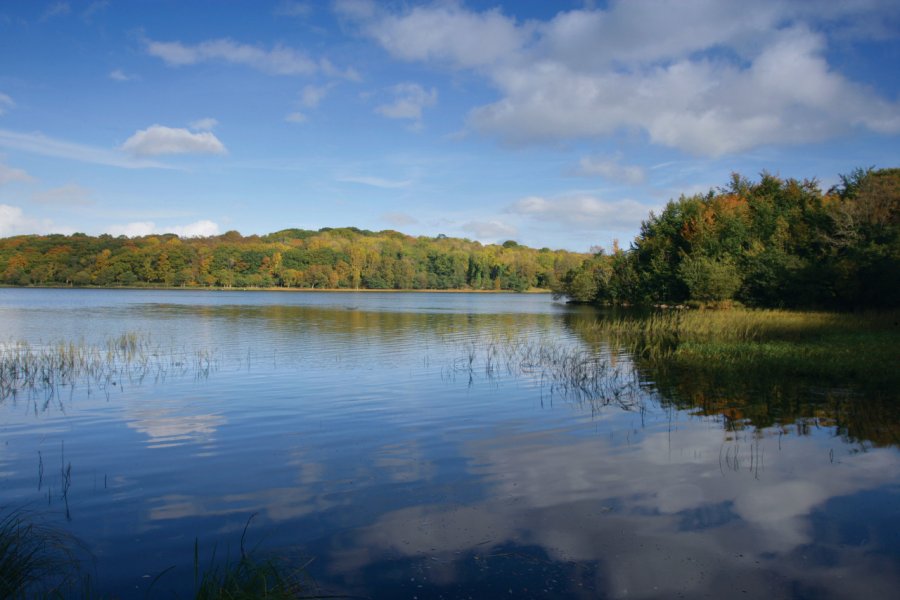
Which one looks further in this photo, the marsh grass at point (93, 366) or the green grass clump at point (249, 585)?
the marsh grass at point (93, 366)

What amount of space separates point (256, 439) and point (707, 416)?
9062mm

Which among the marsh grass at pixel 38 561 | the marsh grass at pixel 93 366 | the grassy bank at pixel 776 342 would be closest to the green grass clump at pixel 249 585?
the marsh grass at pixel 38 561

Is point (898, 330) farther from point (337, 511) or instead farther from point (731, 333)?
point (337, 511)

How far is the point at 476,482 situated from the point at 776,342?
18663 millimetres

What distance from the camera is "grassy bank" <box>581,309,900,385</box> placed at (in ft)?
59.6

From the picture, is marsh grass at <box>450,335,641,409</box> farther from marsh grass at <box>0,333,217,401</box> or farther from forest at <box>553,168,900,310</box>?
forest at <box>553,168,900,310</box>

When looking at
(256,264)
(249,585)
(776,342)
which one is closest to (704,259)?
(776,342)

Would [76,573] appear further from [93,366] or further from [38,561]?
[93,366]

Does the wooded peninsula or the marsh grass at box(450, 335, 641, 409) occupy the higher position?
the wooded peninsula

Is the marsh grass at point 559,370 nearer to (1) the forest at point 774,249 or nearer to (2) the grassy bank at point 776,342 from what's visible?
(2) the grassy bank at point 776,342

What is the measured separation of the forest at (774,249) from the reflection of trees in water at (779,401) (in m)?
18.7

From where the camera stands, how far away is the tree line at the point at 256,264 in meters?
120

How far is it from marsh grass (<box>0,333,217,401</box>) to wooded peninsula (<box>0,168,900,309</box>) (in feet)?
104

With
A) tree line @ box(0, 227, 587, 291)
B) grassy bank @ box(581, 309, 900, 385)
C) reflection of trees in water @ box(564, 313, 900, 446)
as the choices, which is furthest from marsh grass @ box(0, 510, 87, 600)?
tree line @ box(0, 227, 587, 291)
